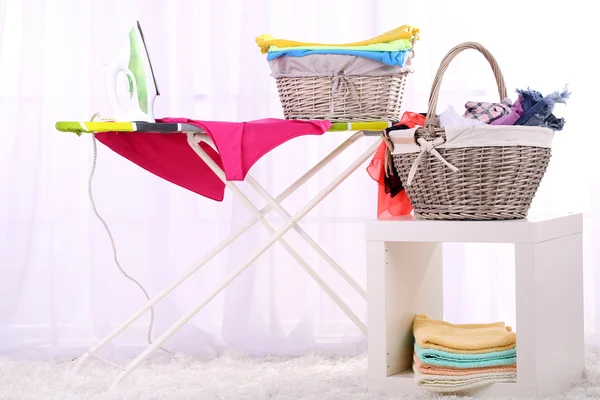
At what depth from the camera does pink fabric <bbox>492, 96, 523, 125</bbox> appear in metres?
1.78

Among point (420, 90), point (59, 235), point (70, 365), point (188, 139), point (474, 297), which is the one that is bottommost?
point (70, 365)

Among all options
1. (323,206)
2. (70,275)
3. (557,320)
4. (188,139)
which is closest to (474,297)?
(323,206)

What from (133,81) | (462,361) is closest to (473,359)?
(462,361)

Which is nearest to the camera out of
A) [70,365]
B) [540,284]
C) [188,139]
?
[540,284]

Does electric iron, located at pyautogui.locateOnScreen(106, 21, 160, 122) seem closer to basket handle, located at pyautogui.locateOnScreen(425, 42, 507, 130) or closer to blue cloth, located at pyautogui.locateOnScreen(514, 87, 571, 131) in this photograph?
basket handle, located at pyautogui.locateOnScreen(425, 42, 507, 130)

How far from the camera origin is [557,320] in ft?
5.94

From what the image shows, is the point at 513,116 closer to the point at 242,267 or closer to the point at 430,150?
the point at 430,150

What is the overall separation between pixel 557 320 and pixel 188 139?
0.88m

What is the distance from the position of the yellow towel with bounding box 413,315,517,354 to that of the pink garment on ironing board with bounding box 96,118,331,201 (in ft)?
1.57

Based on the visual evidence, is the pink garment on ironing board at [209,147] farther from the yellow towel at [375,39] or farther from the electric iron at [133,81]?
the yellow towel at [375,39]

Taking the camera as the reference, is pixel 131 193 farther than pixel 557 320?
Yes

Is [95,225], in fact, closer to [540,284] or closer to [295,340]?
[295,340]

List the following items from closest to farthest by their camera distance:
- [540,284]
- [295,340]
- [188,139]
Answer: [540,284], [188,139], [295,340]

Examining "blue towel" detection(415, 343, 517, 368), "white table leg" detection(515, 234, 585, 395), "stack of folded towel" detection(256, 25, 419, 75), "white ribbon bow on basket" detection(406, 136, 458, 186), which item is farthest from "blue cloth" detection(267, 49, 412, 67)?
"blue towel" detection(415, 343, 517, 368)
